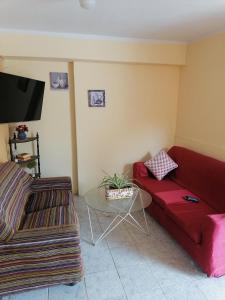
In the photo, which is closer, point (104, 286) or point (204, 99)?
point (104, 286)

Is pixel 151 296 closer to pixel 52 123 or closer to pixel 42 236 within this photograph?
pixel 42 236

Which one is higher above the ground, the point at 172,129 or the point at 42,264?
→ the point at 172,129

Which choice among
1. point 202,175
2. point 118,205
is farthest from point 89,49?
point 202,175

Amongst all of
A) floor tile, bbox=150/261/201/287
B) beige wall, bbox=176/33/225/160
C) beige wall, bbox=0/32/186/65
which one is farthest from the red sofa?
beige wall, bbox=0/32/186/65

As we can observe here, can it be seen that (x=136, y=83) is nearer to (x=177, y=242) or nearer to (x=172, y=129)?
(x=172, y=129)

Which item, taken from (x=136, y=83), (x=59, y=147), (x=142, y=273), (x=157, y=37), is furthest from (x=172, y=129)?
(x=142, y=273)

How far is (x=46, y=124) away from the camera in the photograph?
11.1ft

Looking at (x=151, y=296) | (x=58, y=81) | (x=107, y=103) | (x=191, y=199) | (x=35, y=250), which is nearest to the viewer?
(x=35, y=250)

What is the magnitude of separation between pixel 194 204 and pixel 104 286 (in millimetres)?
1323

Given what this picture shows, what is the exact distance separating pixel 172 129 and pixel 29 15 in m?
2.70

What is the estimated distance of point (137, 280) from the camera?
1962 millimetres

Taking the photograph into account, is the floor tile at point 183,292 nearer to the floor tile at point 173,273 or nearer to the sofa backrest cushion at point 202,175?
the floor tile at point 173,273

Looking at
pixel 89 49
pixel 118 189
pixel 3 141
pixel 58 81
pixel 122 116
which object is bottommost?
pixel 118 189

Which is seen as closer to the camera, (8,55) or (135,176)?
(8,55)
